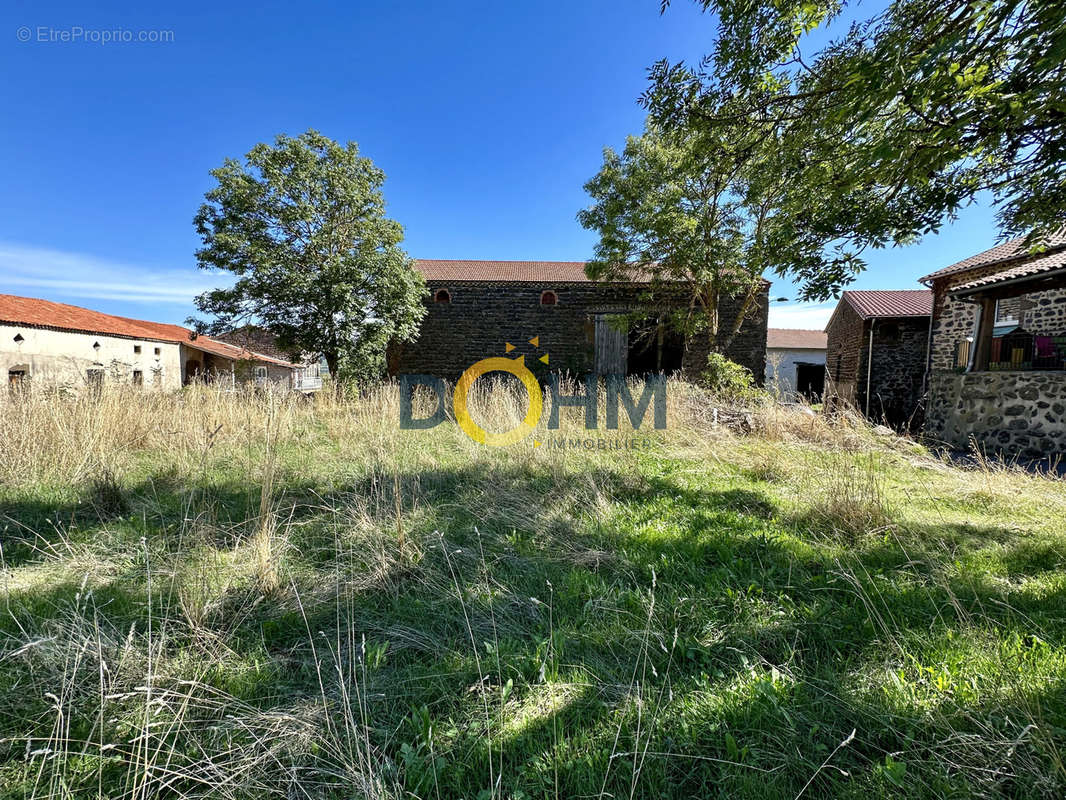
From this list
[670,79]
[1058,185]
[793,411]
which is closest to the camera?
[1058,185]

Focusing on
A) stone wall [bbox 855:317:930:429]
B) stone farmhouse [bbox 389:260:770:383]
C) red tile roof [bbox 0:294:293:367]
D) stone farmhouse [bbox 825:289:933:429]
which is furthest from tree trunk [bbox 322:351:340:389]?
stone wall [bbox 855:317:930:429]

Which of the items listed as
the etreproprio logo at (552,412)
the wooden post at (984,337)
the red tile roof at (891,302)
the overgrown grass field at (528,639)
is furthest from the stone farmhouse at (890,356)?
the overgrown grass field at (528,639)

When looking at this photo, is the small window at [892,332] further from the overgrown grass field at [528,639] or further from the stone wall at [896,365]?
the overgrown grass field at [528,639]

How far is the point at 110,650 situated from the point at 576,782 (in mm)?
1949

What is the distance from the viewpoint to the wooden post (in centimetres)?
777

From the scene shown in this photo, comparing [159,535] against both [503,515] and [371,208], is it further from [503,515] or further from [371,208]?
[371,208]

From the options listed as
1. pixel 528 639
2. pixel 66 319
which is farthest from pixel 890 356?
pixel 66 319

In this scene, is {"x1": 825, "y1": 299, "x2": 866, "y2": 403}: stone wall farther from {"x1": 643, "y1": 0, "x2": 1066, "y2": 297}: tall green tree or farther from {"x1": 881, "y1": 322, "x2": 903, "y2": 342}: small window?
{"x1": 643, "y1": 0, "x2": 1066, "y2": 297}: tall green tree

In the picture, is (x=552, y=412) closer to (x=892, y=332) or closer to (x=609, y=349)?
(x=609, y=349)

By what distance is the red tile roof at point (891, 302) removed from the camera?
12.8 meters

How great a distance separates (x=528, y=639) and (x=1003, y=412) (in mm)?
10373

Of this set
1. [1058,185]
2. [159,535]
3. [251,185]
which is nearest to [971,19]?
[1058,185]

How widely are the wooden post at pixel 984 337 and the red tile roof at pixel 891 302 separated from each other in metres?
5.46

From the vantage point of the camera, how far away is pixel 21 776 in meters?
1.24
